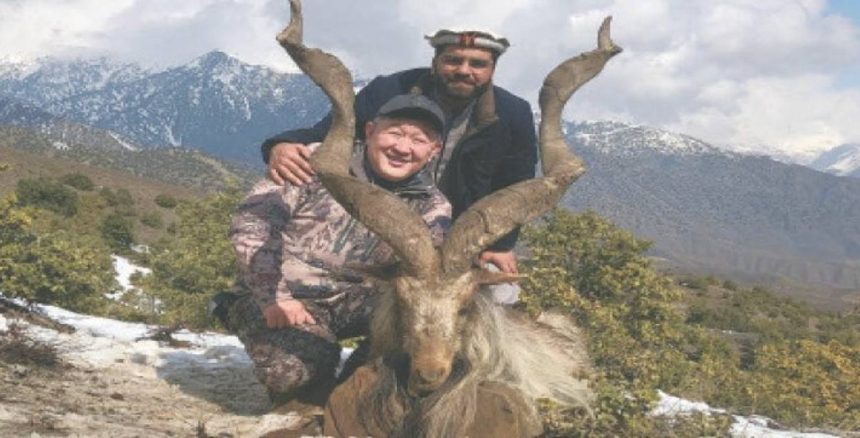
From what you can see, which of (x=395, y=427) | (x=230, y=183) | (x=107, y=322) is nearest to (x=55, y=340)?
(x=107, y=322)

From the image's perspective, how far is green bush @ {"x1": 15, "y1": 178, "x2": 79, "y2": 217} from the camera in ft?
170

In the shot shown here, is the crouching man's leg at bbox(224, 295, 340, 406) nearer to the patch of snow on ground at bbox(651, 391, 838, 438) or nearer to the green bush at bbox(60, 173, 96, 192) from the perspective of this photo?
the patch of snow on ground at bbox(651, 391, 838, 438)

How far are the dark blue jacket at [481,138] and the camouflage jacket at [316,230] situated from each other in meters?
0.67

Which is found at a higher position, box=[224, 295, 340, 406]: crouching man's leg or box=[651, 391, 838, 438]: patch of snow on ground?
box=[224, 295, 340, 406]: crouching man's leg

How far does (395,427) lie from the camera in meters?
5.73

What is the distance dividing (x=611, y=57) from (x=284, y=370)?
3543 millimetres

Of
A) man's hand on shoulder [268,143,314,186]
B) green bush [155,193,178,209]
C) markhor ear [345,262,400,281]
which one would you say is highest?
man's hand on shoulder [268,143,314,186]

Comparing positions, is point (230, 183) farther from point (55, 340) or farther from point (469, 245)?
point (469, 245)

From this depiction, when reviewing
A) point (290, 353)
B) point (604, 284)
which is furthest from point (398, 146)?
point (604, 284)

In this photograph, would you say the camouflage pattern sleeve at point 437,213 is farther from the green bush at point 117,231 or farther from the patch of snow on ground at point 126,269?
the green bush at point 117,231

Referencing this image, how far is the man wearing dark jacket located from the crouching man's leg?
110 centimetres

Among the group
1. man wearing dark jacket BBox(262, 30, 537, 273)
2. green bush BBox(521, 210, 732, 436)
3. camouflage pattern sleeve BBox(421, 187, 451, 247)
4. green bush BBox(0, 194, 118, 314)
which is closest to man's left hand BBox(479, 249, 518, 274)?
man wearing dark jacket BBox(262, 30, 537, 273)

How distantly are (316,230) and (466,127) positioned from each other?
162 centimetres

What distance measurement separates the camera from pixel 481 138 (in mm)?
7383
